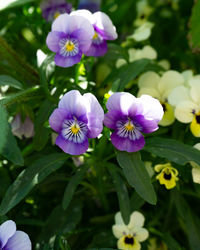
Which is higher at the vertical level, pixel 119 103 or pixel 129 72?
pixel 119 103

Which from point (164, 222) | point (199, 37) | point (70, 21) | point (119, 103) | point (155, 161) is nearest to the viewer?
point (119, 103)

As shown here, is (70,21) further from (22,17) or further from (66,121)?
(22,17)

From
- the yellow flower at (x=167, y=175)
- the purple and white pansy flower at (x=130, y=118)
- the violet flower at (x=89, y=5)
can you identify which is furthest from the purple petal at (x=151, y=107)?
the violet flower at (x=89, y=5)

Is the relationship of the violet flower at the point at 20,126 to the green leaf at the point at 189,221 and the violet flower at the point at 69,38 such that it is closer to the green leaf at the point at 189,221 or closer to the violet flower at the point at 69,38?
the violet flower at the point at 69,38

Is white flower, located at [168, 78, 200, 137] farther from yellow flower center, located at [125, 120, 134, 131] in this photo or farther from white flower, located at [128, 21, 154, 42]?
white flower, located at [128, 21, 154, 42]

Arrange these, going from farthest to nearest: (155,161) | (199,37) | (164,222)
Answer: (199,37), (164,222), (155,161)

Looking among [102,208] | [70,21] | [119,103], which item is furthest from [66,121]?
[102,208]
